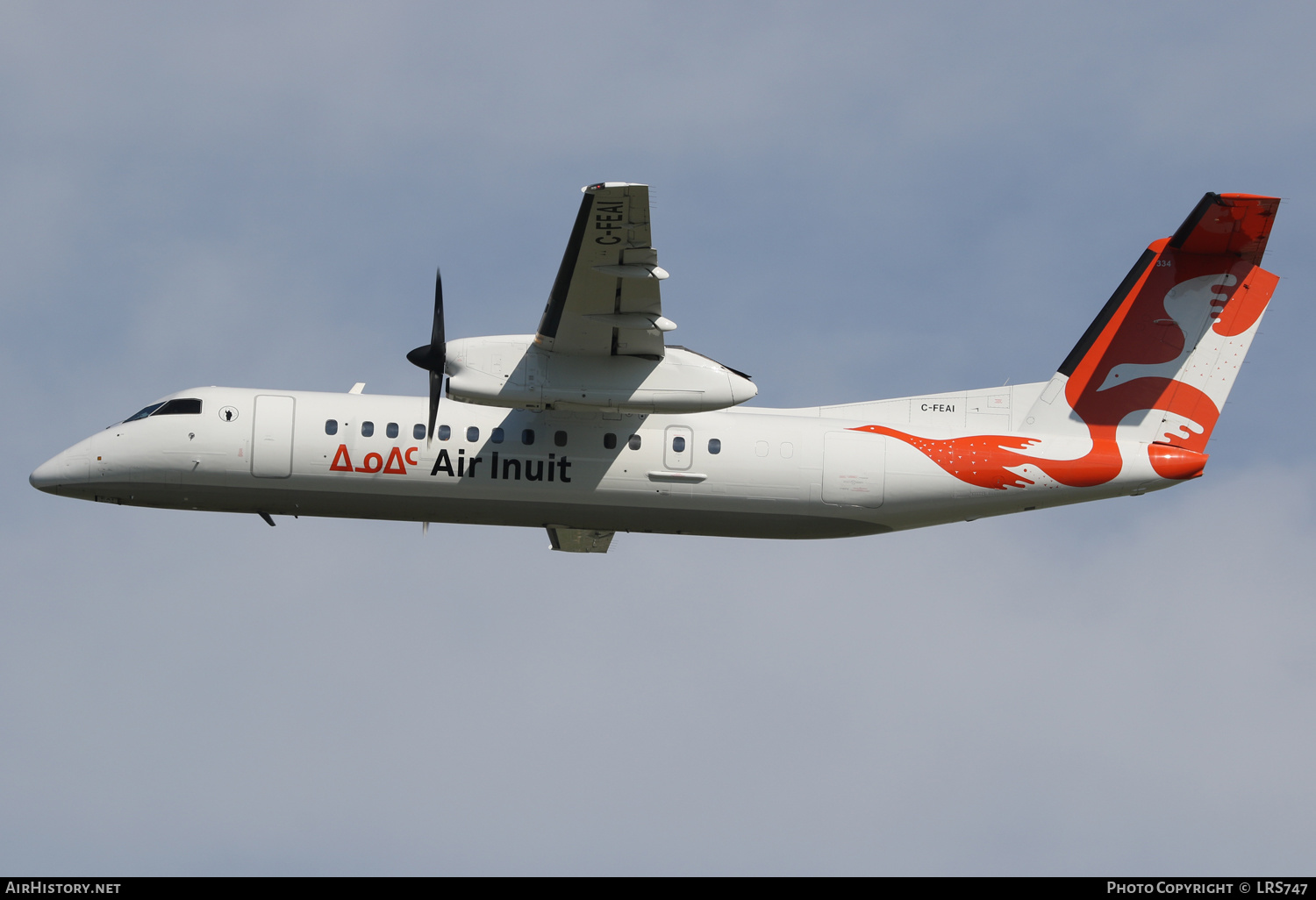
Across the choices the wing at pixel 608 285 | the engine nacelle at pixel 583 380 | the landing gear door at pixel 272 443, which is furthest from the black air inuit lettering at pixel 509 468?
the landing gear door at pixel 272 443

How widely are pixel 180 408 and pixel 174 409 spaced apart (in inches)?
4.1

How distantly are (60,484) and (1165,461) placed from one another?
1731 cm

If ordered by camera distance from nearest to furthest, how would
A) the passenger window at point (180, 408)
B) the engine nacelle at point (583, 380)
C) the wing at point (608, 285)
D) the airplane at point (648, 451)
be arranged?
the wing at point (608, 285) < the engine nacelle at point (583, 380) < the airplane at point (648, 451) < the passenger window at point (180, 408)

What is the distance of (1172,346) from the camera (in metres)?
21.7

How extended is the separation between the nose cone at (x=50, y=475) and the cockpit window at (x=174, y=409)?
1.20m

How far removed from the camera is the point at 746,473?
66.9 ft

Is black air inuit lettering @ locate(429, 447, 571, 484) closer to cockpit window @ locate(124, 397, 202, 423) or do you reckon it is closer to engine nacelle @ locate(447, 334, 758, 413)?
engine nacelle @ locate(447, 334, 758, 413)

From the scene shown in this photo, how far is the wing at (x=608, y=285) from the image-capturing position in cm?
1720

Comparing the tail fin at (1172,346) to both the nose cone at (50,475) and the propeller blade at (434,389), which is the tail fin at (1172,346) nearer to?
the propeller blade at (434,389)

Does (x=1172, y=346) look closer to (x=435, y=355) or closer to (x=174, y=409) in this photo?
(x=435, y=355)

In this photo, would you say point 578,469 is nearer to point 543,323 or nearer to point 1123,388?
point 543,323
